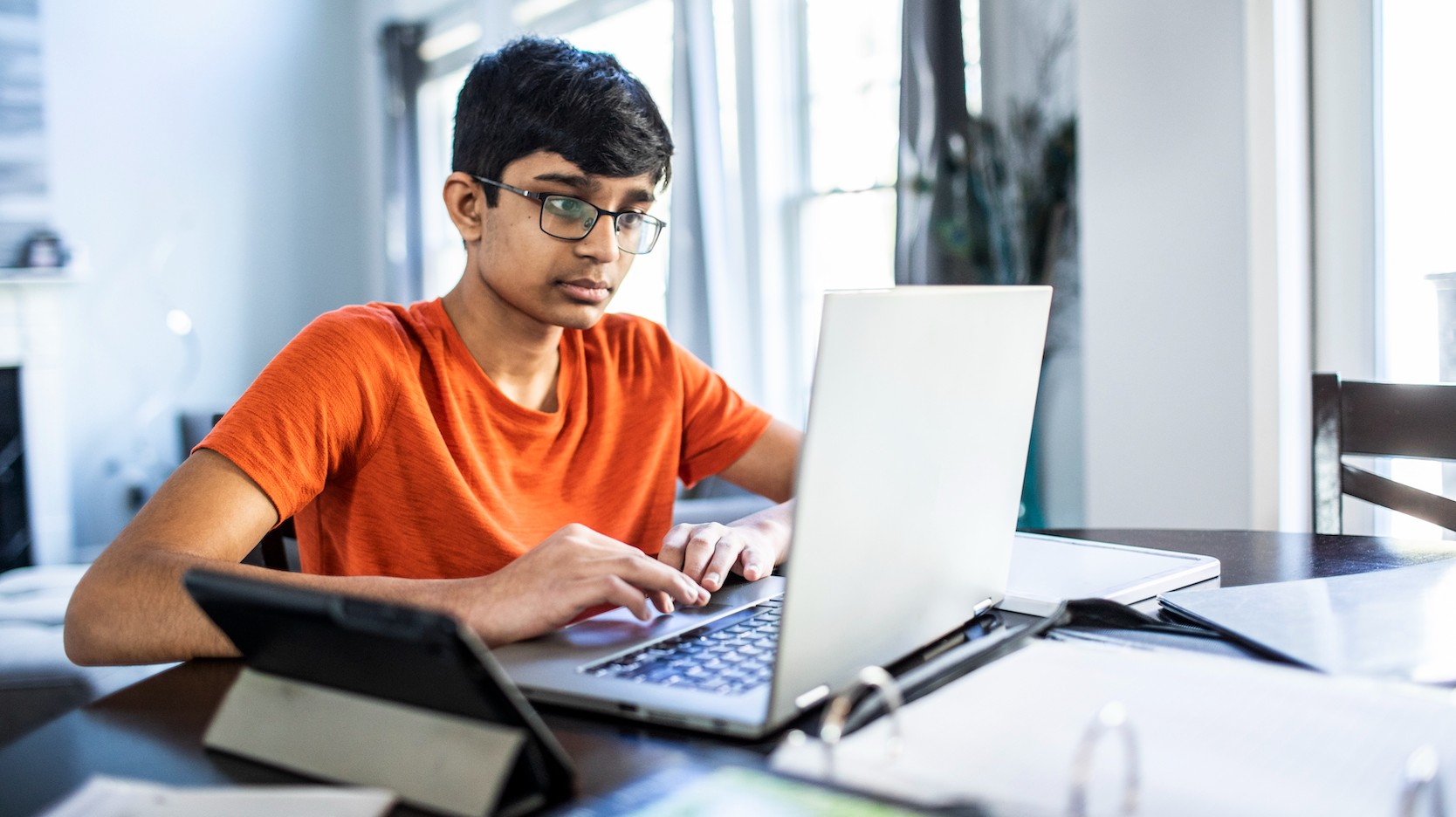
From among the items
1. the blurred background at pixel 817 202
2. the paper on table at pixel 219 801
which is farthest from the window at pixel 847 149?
the paper on table at pixel 219 801

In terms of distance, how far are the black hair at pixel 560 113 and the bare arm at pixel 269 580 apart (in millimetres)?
573

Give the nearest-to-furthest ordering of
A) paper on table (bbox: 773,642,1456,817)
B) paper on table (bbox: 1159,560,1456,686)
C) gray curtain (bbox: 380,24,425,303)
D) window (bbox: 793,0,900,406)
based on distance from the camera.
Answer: paper on table (bbox: 773,642,1456,817) → paper on table (bbox: 1159,560,1456,686) → window (bbox: 793,0,900,406) → gray curtain (bbox: 380,24,425,303)

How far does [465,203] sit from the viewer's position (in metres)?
1.35

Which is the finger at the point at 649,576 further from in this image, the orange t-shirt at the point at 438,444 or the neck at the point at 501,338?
the neck at the point at 501,338

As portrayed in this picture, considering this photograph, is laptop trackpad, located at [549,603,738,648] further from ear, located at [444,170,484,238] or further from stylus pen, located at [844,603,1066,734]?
ear, located at [444,170,484,238]

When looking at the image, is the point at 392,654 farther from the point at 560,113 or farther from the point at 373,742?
the point at 560,113

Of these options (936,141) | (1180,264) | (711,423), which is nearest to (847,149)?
(936,141)

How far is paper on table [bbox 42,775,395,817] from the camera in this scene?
0.48 m

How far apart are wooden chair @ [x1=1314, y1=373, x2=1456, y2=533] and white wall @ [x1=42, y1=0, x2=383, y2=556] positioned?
4688 mm

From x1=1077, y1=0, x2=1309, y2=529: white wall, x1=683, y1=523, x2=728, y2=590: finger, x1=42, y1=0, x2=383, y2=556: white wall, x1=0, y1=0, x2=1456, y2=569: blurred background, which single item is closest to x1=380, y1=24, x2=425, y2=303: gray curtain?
x1=0, y1=0, x2=1456, y2=569: blurred background

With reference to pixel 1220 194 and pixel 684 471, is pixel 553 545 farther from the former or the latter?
pixel 1220 194

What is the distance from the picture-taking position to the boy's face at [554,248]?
4.14ft

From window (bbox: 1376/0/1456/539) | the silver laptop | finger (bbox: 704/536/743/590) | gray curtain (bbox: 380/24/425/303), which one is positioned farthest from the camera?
gray curtain (bbox: 380/24/425/303)

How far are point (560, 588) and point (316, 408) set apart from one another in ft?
1.45
